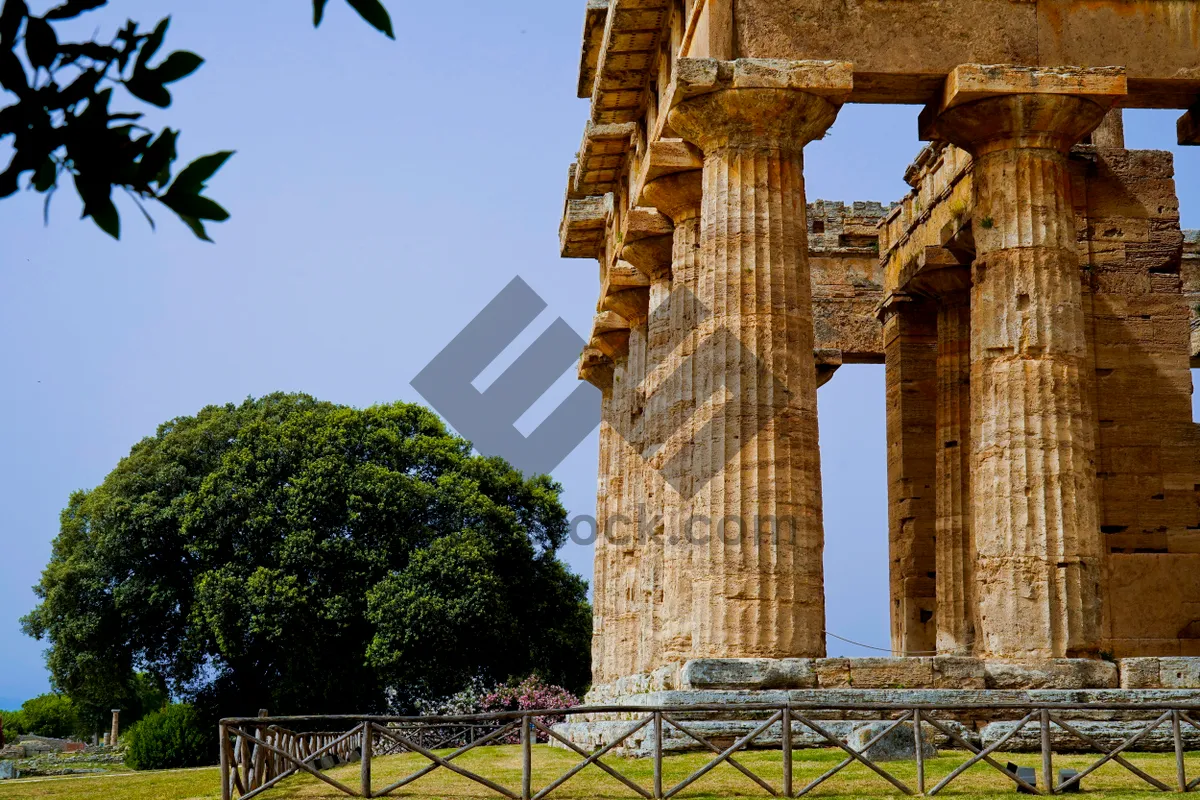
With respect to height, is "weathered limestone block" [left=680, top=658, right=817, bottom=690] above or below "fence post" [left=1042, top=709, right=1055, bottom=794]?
above

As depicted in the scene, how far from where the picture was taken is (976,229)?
63.8 ft

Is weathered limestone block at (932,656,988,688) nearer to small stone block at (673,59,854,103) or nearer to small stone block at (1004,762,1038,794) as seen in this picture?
small stone block at (1004,762,1038,794)

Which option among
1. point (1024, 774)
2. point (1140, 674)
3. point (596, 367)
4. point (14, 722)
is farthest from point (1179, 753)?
point (14, 722)

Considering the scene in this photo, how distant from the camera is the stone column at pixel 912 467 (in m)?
26.8

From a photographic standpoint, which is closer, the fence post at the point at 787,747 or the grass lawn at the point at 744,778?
the fence post at the point at 787,747

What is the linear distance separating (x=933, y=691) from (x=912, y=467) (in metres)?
11.2

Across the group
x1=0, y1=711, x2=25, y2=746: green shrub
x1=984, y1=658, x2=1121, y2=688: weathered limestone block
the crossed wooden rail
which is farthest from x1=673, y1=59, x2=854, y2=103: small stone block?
x1=0, y1=711, x2=25, y2=746: green shrub

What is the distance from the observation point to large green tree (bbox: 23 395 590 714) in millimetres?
37812

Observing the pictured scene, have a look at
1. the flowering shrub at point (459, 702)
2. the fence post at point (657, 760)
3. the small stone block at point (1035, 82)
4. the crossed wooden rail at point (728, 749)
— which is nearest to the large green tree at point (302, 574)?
the flowering shrub at point (459, 702)

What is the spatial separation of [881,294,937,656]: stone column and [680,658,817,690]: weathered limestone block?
10.5 meters

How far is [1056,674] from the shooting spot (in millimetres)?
17312

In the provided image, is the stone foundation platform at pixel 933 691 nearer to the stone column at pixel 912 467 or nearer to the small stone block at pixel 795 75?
the small stone block at pixel 795 75

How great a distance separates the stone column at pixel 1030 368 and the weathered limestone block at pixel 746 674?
283cm

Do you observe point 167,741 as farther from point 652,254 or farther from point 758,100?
point 758,100
